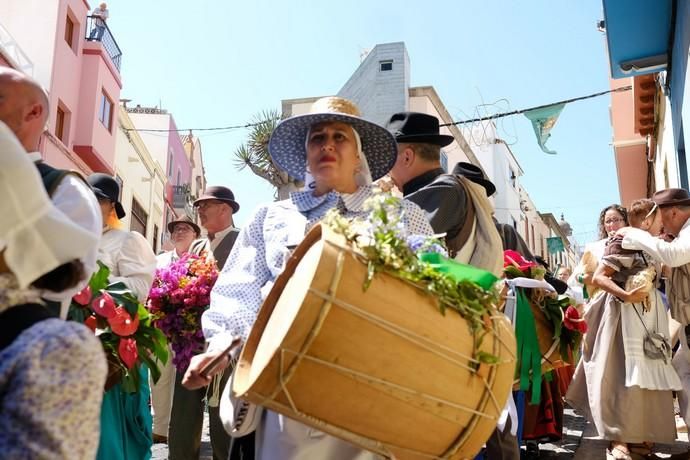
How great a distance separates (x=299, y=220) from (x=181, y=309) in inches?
94.9

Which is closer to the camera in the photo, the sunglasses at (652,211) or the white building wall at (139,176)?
the sunglasses at (652,211)

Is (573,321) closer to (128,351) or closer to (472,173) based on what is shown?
(472,173)

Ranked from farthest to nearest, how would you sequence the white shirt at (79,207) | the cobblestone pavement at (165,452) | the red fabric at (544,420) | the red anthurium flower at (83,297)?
the cobblestone pavement at (165,452) < the red fabric at (544,420) < the red anthurium flower at (83,297) < the white shirt at (79,207)

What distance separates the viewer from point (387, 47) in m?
26.2

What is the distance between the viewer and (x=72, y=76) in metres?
22.6

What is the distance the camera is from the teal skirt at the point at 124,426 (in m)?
3.84

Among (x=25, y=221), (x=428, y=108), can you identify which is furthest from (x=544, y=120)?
(x=428, y=108)

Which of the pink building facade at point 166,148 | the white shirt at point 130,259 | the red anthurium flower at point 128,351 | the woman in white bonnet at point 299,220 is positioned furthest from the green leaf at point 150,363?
the pink building facade at point 166,148

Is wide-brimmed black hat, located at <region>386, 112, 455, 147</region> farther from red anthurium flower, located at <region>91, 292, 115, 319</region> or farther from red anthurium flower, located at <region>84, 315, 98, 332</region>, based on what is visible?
red anthurium flower, located at <region>84, 315, 98, 332</region>

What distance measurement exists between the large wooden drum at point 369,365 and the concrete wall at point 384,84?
23.5m

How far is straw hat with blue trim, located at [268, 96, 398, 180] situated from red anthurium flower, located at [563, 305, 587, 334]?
6.57 feet

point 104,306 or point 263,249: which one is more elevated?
point 263,249

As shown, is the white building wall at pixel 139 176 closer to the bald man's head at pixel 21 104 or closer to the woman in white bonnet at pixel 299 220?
the woman in white bonnet at pixel 299 220

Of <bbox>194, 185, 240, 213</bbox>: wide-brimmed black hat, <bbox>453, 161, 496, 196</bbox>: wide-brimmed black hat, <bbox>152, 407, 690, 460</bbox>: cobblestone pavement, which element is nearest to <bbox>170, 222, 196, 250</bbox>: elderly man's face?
<bbox>194, 185, 240, 213</bbox>: wide-brimmed black hat
